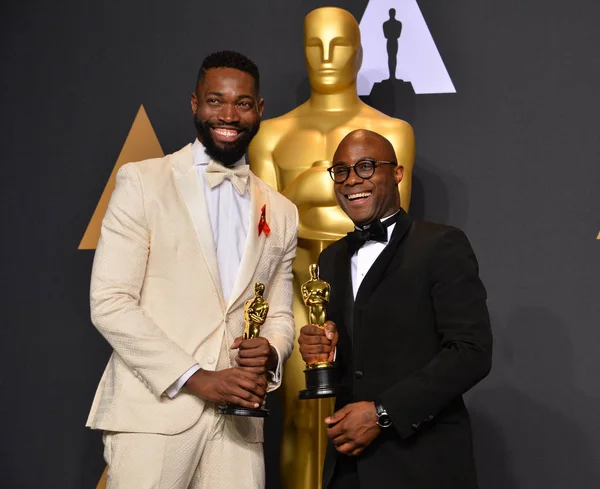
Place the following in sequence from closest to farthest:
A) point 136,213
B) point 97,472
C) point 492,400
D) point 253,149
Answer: point 136,213
point 253,149
point 492,400
point 97,472

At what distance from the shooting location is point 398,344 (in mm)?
2320

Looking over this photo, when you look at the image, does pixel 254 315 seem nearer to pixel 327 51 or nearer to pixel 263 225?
pixel 263 225

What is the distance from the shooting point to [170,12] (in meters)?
4.46

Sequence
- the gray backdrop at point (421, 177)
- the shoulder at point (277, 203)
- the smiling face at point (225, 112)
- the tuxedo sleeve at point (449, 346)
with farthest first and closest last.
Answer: the gray backdrop at point (421, 177) < the shoulder at point (277, 203) < the smiling face at point (225, 112) < the tuxedo sleeve at point (449, 346)

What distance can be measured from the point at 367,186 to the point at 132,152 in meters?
2.20

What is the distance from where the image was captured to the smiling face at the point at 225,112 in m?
2.67

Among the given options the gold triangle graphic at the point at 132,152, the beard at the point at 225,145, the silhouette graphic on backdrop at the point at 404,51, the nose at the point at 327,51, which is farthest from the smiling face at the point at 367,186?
the gold triangle graphic at the point at 132,152

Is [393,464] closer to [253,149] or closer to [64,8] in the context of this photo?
[253,149]

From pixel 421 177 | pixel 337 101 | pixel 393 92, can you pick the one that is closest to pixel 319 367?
pixel 337 101

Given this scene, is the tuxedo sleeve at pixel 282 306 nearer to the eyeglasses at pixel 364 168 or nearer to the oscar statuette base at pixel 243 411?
the oscar statuette base at pixel 243 411

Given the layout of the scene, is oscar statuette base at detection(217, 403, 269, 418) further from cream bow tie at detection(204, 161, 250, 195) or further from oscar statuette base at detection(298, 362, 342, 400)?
cream bow tie at detection(204, 161, 250, 195)

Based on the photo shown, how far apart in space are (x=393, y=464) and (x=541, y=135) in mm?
2298

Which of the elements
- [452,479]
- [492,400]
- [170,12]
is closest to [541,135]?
[492,400]

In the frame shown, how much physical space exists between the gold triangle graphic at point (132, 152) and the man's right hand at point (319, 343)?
226 cm
